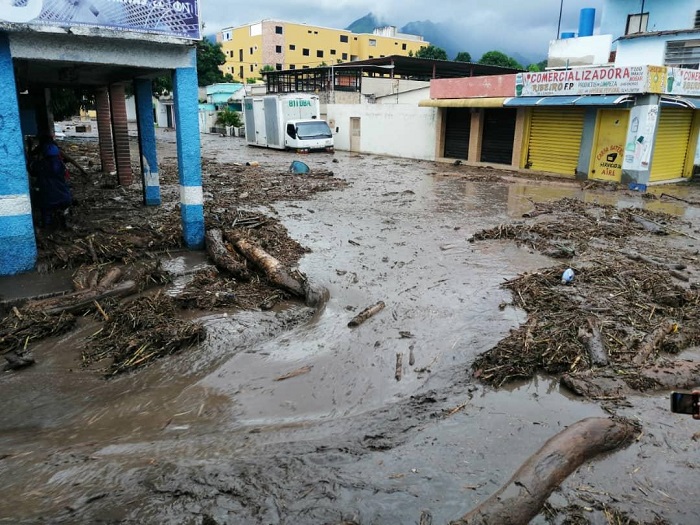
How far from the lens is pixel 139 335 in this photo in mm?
5789

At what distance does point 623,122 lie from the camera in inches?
716

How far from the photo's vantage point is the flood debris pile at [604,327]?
5004mm

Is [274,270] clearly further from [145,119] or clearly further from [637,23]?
[637,23]

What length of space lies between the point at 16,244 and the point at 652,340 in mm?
8069

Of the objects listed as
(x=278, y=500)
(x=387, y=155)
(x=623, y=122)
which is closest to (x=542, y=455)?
(x=278, y=500)

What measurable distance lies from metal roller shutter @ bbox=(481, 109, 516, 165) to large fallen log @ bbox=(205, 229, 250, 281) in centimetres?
1656

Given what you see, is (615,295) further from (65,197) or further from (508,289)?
(65,197)

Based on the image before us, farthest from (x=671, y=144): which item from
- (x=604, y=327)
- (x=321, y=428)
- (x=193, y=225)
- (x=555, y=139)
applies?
(x=321, y=428)

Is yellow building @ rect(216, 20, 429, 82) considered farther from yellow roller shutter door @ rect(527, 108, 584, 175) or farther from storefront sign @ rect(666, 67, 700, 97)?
storefront sign @ rect(666, 67, 700, 97)

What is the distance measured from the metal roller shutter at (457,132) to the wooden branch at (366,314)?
19206 mm

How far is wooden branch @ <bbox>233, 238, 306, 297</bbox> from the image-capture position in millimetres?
7340

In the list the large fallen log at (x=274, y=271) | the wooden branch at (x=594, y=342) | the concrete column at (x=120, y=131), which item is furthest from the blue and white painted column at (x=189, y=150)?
the wooden branch at (x=594, y=342)

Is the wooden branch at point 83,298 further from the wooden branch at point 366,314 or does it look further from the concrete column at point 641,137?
the concrete column at point 641,137

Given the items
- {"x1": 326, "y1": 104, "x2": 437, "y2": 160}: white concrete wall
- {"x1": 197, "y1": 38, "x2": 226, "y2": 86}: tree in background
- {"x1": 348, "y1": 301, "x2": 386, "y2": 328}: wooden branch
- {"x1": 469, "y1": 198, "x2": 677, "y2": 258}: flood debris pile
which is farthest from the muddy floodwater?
{"x1": 197, "y1": 38, "x2": 226, "y2": 86}: tree in background
